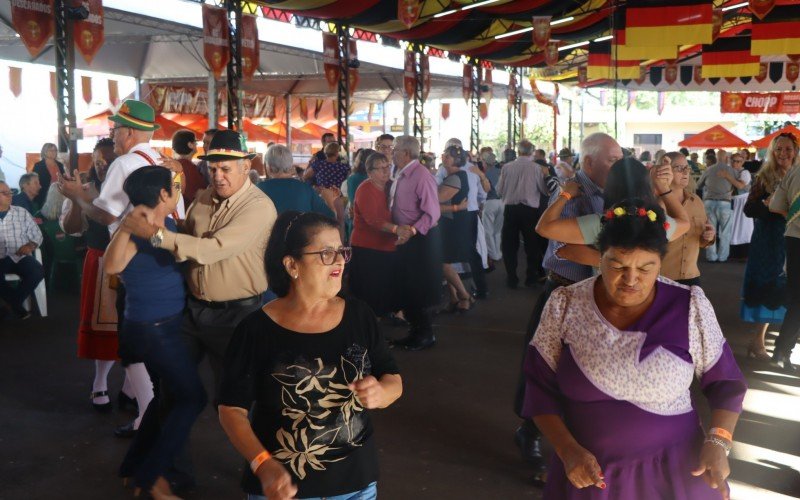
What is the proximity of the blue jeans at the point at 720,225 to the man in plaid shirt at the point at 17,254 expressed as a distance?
870 cm

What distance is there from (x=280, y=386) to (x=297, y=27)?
15.1 meters

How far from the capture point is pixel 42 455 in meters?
4.10

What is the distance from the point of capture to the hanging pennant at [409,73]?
59.8ft

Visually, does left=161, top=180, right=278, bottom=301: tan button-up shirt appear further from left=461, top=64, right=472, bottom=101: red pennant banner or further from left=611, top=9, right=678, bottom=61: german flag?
left=461, top=64, right=472, bottom=101: red pennant banner

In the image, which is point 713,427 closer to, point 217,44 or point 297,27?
point 217,44

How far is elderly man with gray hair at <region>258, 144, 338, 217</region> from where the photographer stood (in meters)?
4.61

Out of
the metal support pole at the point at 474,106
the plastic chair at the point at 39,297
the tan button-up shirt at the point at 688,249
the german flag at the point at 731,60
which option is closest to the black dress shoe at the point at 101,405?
the plastic chair at the point at 39,297

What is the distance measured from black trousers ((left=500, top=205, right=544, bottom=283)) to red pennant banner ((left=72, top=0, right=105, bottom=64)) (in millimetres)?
5344

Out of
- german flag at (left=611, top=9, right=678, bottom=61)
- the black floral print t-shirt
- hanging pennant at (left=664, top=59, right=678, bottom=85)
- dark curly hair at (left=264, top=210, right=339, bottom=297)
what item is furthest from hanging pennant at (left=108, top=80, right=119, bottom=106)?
the black floral print t-shirt

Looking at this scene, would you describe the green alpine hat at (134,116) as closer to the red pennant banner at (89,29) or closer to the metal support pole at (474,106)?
the red pennant banner at (89,29)

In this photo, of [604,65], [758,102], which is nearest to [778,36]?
[604,65]

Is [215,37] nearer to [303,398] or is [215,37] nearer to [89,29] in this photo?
[89,29]

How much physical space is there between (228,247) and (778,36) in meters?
13.0

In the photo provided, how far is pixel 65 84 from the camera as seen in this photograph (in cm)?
1040
